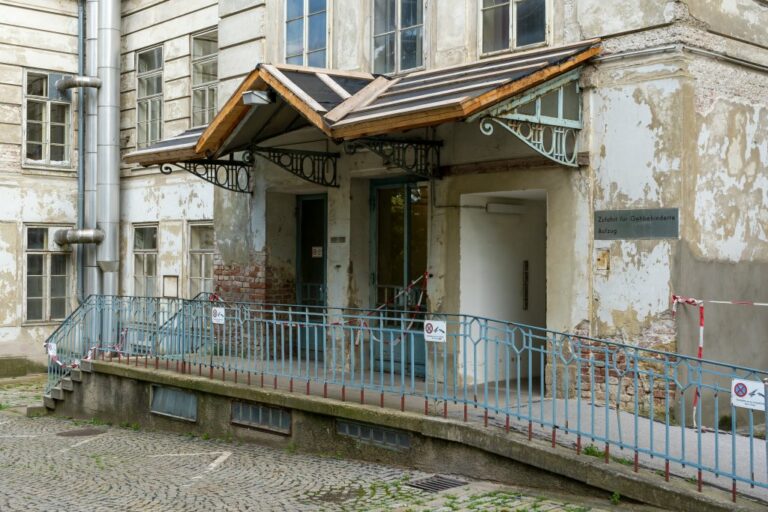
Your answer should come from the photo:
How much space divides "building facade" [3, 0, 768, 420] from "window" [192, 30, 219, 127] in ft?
5.57

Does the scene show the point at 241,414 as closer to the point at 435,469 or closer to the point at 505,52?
the point at 435,469

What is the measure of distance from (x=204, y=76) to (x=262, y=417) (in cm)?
818

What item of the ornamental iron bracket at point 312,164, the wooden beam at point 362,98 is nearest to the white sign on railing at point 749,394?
the wooden beam at point 362,98

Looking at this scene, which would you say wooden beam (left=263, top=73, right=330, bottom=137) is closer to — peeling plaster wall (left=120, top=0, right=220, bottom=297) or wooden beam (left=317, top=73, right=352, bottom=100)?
wooden beam (left=317, top=73, right=352, bottom=100)

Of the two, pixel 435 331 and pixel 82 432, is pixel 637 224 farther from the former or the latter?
pixel 82 432

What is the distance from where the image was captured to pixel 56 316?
18.6m

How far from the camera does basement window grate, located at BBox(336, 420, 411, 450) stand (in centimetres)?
858

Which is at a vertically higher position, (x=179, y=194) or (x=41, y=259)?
(x=179, y=194)

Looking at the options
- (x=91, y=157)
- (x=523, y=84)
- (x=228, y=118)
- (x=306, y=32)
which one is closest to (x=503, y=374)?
(x=523, y=84)

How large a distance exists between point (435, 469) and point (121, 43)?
13059 mm

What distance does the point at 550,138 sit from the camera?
9.52 metres

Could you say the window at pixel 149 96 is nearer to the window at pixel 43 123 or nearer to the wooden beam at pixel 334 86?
the window at pixel 43 123

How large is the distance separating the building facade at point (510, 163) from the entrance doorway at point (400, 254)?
30mm

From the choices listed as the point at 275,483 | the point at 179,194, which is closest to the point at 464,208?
the point at 275,483
